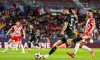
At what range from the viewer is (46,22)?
112 feet

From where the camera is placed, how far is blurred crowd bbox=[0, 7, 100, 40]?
3045 centimetres

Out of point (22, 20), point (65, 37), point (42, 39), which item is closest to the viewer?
point (65, 37)

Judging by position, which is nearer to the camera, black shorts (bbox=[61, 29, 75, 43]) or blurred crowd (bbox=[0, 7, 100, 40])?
black shorts (bbox=[61, 29, 75, 43])

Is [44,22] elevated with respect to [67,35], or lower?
lower

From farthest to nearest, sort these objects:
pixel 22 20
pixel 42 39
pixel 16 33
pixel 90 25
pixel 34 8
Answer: pixel 34 8 → pixel 22 20 → pixel 42 39 → pixel 16 33 → pixel 90 25

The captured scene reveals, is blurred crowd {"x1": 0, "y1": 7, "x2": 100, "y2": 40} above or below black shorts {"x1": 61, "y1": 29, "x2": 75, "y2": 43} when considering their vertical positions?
below

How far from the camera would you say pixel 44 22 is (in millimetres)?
34000

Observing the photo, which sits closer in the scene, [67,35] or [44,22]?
[67,35]

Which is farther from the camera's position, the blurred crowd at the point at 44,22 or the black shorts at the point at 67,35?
the blurred crowd at the point at 44,22

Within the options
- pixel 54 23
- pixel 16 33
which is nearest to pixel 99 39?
pixel 54 23

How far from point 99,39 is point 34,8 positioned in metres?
10.6

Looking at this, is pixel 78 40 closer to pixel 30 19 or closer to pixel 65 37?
pixel 65 37

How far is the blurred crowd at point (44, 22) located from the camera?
99.9 ft

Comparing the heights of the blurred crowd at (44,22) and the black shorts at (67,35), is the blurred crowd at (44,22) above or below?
below
